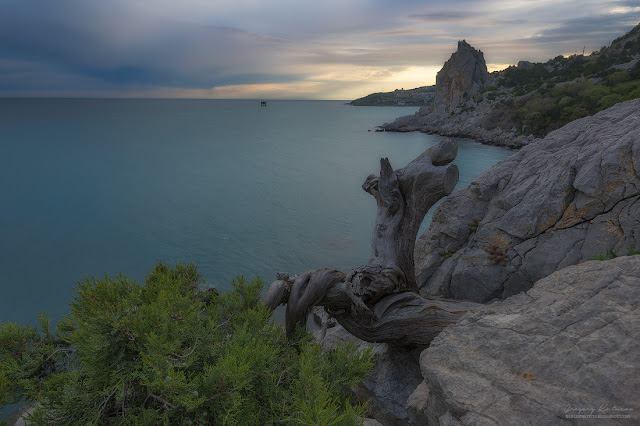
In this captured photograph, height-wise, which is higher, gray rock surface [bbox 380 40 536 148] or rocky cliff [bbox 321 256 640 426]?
gray rock surface [bbox 380 40 536 148]

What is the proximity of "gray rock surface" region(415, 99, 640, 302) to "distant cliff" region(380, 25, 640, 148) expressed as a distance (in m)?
42.7

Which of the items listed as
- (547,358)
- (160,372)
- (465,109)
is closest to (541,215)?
(547,358)

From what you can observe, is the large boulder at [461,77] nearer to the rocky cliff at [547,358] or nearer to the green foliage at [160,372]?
the rocky cliff at [547,358]

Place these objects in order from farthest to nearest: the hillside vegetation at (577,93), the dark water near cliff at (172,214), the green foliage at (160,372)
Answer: the hillside vegetation at (577,93), the dark water near cliff at (172,214), the green foliage at (160,372)

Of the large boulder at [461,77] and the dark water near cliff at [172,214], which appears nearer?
the dark water near cliff at [172,214]

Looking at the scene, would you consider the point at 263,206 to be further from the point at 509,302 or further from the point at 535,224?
the point at 509,302

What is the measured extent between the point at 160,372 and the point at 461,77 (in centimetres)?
13075

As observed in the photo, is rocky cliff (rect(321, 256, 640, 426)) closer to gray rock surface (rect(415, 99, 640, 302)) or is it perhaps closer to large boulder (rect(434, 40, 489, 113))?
gray rock surface (rect(415, 99, 640, 302))

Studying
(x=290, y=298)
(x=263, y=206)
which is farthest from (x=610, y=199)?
(x=263, y=206)

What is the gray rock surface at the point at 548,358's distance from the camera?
3506 mm

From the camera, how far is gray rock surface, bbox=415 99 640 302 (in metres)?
7.83

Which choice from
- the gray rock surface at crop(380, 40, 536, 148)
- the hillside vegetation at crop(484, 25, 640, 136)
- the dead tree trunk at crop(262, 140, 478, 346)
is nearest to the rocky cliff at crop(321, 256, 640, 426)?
the dead tree trunk at crop(262, 140, 478, 346)

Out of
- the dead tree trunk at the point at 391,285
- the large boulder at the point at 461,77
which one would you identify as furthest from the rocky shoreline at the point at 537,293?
the large boulder at the point at 461,77

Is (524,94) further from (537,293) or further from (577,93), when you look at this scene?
(537,293)
